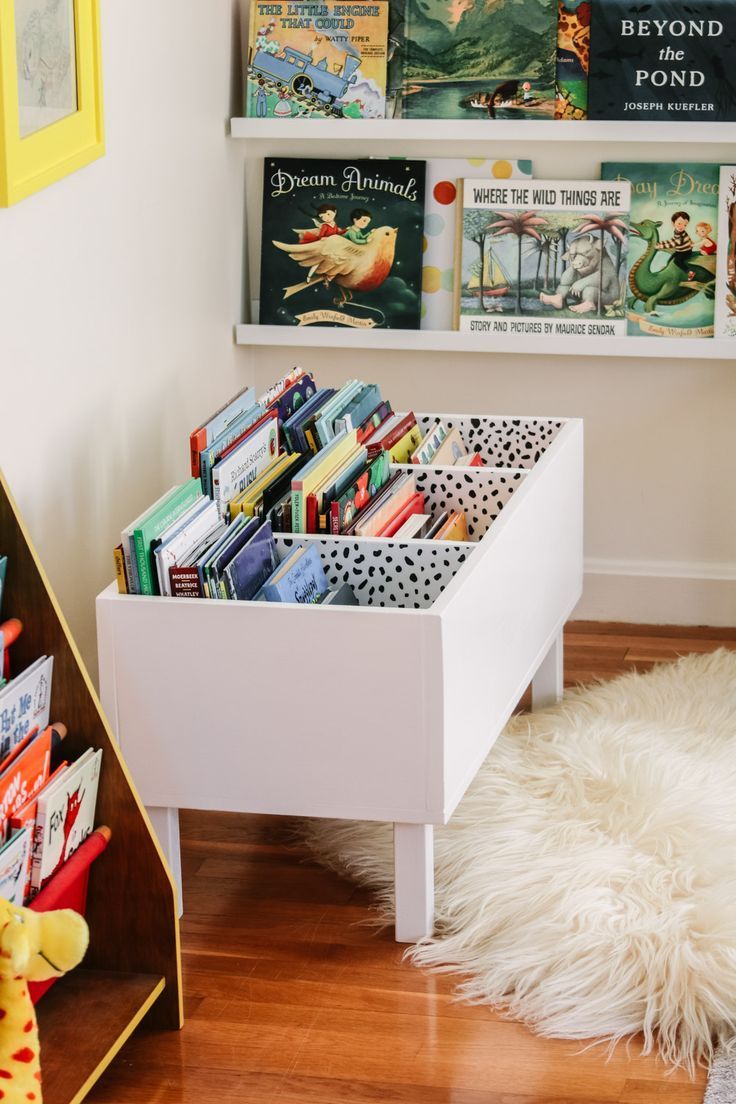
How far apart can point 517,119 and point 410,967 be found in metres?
1.73

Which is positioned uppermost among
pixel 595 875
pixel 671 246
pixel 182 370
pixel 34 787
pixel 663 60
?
pixel 663 60

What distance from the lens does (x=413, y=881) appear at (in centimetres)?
202

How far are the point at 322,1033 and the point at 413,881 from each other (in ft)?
0.83

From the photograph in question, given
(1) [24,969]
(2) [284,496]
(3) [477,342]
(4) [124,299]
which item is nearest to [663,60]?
(3) [477,342]

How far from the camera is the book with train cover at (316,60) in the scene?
10.00ft

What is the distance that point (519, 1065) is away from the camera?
177cm

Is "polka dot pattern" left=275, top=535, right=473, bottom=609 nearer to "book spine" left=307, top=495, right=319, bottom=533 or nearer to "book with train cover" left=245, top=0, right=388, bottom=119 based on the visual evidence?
"book spine" left=307, top=495, right=319, bottom=533

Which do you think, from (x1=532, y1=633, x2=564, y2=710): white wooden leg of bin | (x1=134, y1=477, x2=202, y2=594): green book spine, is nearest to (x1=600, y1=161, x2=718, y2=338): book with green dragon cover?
(x1=532, y1=633, x2=564, y2=710): white wooden leg of bin

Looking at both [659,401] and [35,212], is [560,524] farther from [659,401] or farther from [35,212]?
[35,212]

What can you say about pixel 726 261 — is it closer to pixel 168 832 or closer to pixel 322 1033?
pixel 168 832

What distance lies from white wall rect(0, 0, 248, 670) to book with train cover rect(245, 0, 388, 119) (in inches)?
2.7

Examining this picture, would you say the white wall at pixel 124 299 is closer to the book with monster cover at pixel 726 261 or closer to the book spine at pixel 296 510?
the book spine at pixel 296 510

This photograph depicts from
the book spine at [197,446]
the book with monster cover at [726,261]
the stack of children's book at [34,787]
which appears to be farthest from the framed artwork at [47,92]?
the book with monster cover at [726,261]

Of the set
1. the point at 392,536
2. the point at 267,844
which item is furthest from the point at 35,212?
the point at 267,844
